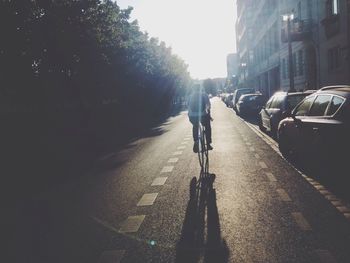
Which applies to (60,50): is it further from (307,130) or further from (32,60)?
(307,130)

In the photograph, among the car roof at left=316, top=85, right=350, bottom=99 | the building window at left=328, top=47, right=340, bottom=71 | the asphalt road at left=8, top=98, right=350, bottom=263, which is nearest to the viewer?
the asphalt road at left=8, top=98, right=350, bottom=263

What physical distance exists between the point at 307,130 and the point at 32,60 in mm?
12858

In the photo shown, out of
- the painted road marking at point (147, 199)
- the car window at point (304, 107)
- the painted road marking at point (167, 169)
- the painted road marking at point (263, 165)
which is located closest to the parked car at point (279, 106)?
the painted road marking at point (263, 165)

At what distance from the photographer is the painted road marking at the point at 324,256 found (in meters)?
4.17

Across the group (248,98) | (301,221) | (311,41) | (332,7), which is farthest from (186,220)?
(311,41)

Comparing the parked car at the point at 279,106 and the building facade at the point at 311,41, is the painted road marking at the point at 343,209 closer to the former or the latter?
the parked car at the point at 279,106

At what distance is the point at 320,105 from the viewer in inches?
321

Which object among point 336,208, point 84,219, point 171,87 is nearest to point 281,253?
point 336,208

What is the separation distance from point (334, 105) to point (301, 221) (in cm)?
267

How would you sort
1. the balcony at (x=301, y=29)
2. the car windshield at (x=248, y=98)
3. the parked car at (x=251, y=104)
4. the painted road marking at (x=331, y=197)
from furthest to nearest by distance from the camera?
the balcony at (x=301, y=29) → the car windshield at (x=248, y=98) → the parked car at (x=251, y=104) → the painted road marking at (x=331, y=197)

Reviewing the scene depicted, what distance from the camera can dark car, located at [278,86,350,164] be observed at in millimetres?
6922

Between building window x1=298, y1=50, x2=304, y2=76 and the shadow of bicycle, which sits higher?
building window x1=298, y1=50, x2=304, y2=76

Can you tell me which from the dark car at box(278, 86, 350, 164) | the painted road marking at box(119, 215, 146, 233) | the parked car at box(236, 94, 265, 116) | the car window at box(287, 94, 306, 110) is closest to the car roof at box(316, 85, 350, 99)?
the dark car at box(278, 86, 350, 164)

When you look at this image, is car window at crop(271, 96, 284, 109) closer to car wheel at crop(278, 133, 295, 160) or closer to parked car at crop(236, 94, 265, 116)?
car wheel at crop(278, 133, 295, 160)
